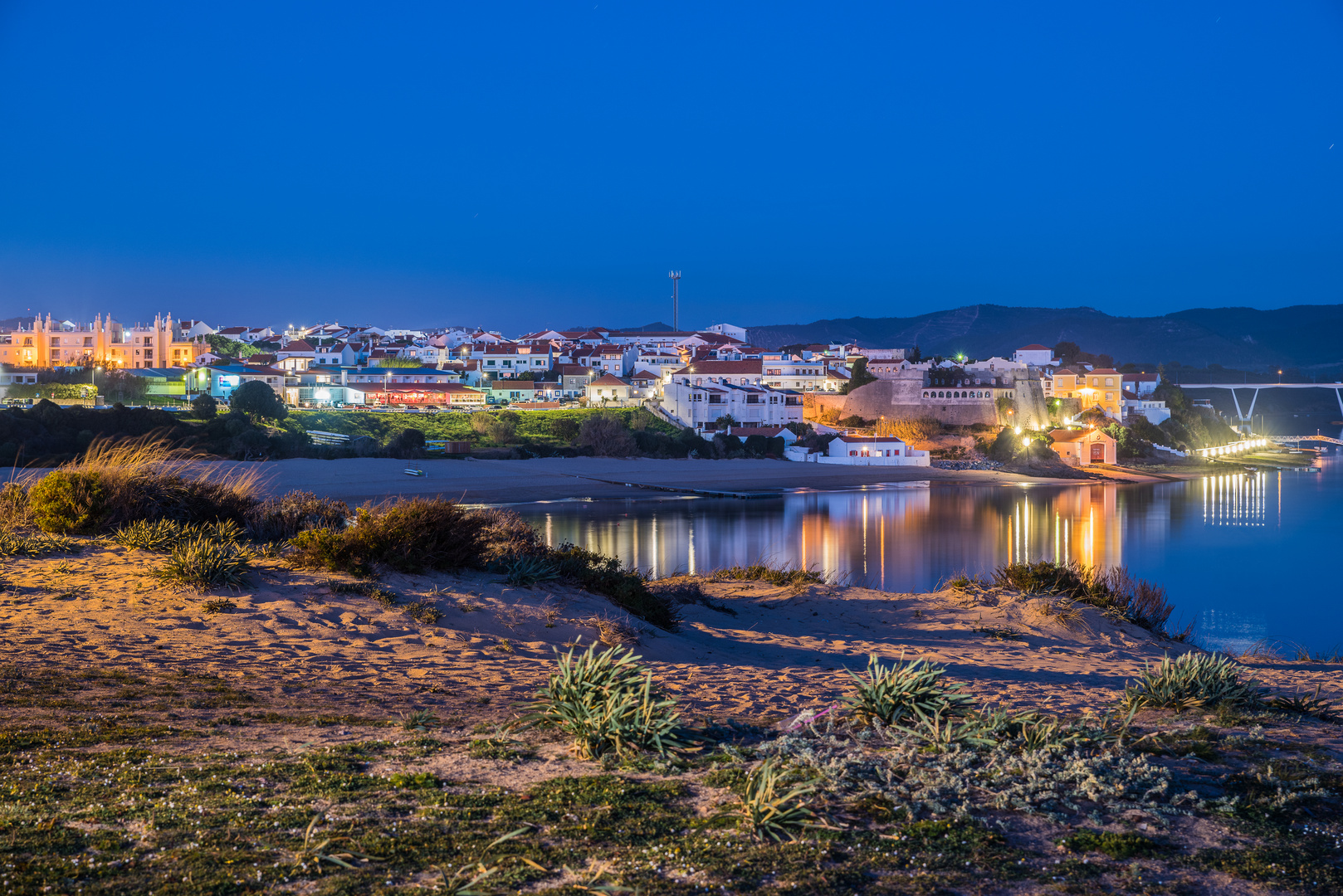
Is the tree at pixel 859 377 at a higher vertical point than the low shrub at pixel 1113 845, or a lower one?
higher

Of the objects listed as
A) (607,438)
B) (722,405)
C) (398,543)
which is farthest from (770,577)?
(722,405)

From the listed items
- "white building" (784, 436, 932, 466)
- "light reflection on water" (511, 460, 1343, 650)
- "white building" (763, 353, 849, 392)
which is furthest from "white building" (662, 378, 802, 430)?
"light reflection on water" (511, 460, 1343, 650)

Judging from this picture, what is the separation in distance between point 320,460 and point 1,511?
28.1 m

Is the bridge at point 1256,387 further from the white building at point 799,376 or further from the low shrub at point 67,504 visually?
the low shrub at point 67,504

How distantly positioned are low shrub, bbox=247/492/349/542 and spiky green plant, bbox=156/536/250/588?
6.14 feet

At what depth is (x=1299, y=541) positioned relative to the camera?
27.4 metres

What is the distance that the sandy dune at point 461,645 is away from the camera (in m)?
5.81

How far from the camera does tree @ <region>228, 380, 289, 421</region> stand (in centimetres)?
4662

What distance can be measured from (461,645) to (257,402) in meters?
44.9

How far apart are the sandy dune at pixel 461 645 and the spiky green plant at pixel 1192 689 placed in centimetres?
31

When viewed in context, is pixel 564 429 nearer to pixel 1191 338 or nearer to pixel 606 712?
pixel 606 712

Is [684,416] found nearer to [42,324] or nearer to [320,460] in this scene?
[320,460]

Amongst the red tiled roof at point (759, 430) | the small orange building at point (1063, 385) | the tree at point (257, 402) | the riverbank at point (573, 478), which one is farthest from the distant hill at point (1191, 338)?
the tree at point (257, 402)

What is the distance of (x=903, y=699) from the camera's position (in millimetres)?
4828
